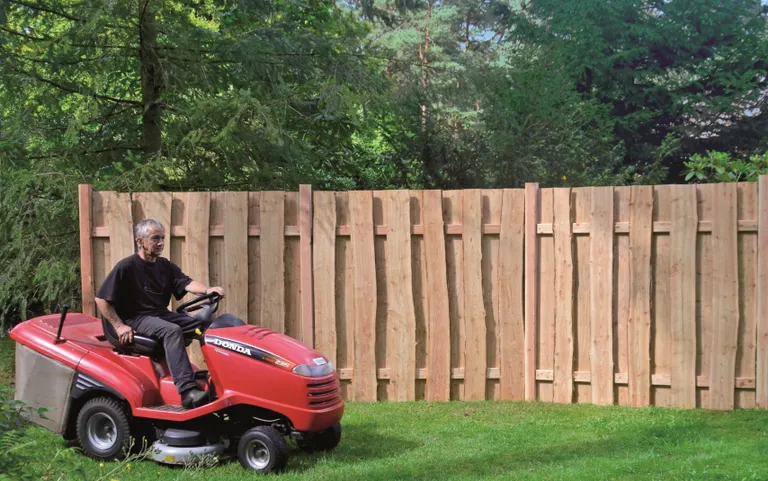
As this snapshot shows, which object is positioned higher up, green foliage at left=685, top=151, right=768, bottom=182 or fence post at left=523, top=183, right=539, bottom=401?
green foliage at left=685, top=151, right=768, bottom=182

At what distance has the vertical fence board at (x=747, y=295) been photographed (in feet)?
22.0

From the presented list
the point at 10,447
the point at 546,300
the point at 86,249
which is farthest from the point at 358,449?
the point at 86,249

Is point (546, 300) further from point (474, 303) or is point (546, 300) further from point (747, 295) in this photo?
point (747, 295)

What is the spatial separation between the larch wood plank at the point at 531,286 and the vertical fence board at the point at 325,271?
1756 mm

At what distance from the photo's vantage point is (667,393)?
688 centimetres

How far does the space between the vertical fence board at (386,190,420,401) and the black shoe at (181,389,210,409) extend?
2467mm

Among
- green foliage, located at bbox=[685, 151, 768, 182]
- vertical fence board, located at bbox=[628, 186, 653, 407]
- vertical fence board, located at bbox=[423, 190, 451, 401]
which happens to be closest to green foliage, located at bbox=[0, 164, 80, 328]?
vertical fence board, located at bbox=[423, 190, 451, 401]

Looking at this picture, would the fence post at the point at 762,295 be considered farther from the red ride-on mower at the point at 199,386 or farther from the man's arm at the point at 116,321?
the man's arm at the point at 116,321

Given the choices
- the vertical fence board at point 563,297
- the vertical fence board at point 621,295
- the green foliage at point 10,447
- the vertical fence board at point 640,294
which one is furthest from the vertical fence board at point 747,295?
the green foliage at point 10,447

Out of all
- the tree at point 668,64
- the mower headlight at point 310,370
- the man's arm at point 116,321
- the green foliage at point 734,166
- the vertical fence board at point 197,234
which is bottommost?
the mower headlight at point 310,370

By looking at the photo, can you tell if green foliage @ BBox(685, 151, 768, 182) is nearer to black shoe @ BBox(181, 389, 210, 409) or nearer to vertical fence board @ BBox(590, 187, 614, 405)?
vertical fence board @ BBox(590, 187, 614, 405)

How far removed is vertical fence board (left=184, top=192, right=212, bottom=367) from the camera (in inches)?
285

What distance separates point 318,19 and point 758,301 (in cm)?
904

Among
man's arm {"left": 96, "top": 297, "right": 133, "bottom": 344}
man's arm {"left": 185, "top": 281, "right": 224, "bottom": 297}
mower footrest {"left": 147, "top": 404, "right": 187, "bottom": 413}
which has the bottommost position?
mower footrest {"left": 147, "top": 404, "right": 187, "bottom": 413}
